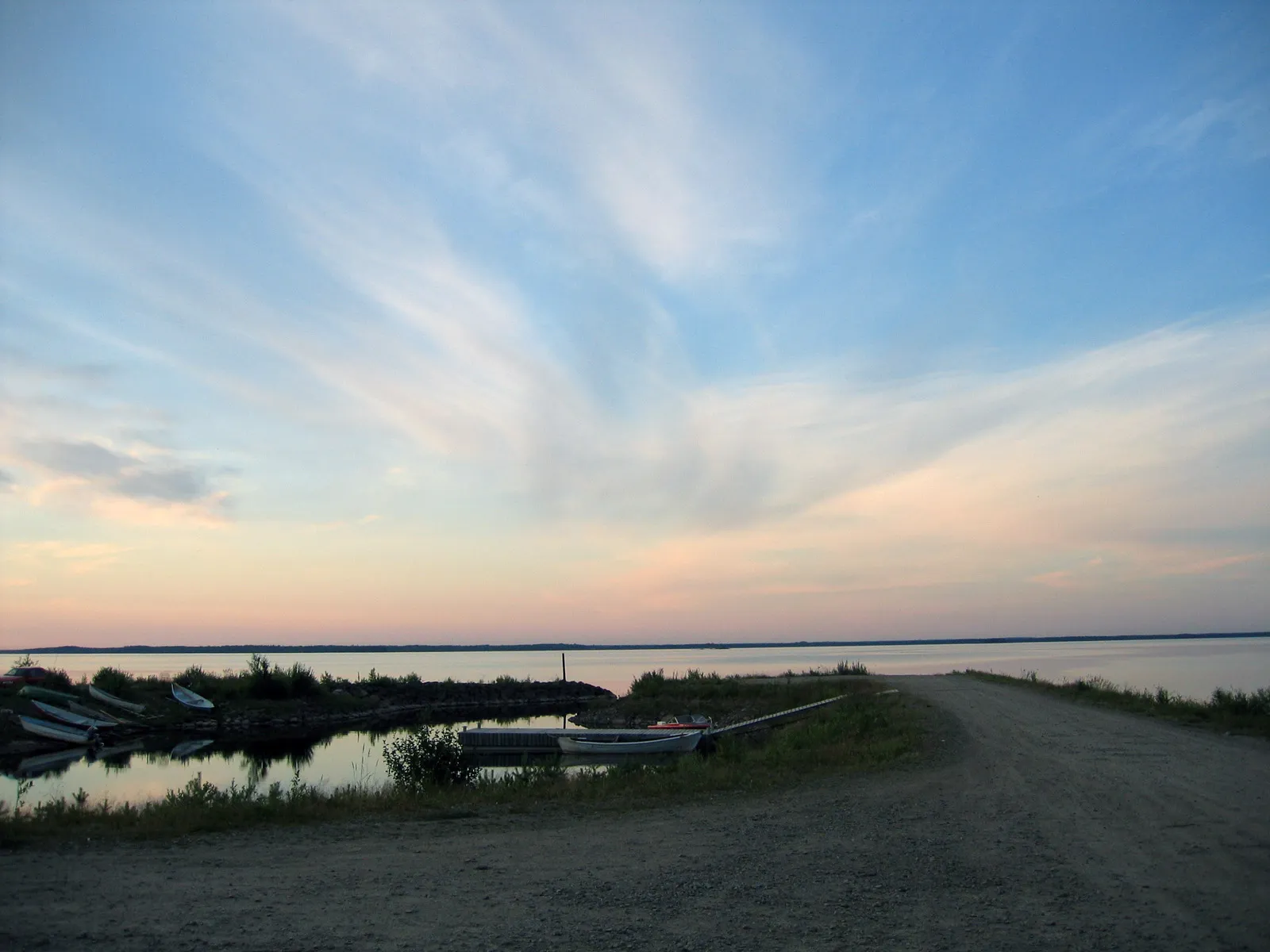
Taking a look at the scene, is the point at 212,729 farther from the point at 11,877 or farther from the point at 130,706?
the point at 11,877

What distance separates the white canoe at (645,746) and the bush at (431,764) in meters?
7.86

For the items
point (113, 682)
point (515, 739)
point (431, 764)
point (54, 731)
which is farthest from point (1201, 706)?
point (113, 682)

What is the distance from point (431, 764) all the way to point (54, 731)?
24.0m

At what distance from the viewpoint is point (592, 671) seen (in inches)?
3748

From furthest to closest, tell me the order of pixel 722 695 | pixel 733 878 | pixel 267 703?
1. pixel 267 703
2. pixel 722 695
3. pixel 733 878

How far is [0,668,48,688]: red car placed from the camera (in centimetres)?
4035

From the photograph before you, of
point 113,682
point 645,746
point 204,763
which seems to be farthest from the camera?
point 113,682

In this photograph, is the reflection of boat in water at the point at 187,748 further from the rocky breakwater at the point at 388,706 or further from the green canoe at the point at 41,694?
the green canoe at the point at 41,694

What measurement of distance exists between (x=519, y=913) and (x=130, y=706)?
38.9 metres

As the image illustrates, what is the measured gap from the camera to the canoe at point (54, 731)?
31.1 m

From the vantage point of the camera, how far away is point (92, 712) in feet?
116

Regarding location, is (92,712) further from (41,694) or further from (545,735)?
(545,735)

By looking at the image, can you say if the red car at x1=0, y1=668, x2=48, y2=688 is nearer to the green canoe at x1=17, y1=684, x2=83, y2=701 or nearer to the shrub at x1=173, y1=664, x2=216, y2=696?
the green canoe at x1=17, y1=684, x2=83, y2=701

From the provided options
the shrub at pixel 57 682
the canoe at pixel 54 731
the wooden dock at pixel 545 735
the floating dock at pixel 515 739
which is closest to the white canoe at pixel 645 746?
the wooden dock at pixel 545 735
